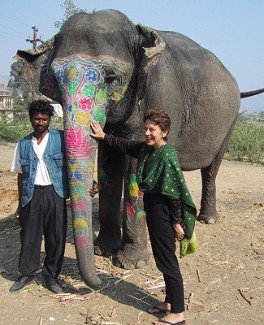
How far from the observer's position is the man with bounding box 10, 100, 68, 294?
133 inches

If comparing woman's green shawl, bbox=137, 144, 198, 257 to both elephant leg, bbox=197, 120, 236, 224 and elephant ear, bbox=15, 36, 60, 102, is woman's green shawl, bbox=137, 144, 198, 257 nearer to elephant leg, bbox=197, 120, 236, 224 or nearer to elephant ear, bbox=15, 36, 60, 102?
elephant ear, bbox=15, 36, 60, 102

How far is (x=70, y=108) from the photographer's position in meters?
3.19

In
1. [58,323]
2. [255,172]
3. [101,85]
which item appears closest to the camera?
[58,323]

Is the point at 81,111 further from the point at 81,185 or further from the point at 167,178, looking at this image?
the point at 167,178

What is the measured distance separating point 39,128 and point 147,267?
1.73 meters

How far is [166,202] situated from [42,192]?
1.08 metres

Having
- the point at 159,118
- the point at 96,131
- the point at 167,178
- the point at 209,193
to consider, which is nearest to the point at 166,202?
the point at 167,178

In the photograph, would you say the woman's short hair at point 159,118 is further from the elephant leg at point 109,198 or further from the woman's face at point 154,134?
the elephant leg at point 109,198

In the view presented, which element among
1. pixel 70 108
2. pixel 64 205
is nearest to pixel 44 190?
pixel 64 205

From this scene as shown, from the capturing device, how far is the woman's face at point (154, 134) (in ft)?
9.48

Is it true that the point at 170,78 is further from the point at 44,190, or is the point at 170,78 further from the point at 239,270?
the point at 239,270

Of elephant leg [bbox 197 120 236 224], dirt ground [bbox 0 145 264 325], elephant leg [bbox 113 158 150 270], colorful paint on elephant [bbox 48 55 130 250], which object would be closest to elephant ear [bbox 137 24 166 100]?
colorful paint on elephant [bbox 48 55 130 250]

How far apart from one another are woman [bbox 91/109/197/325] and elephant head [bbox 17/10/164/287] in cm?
47

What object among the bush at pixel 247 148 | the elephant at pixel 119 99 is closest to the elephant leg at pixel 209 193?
the elephant at pixel 119 99
